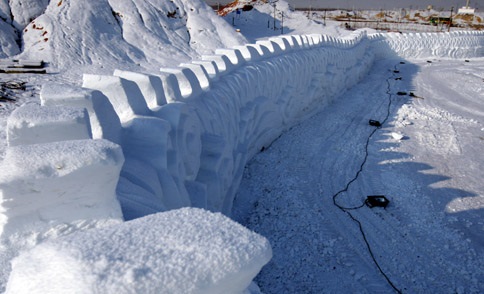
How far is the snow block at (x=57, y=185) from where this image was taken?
1.21 metres

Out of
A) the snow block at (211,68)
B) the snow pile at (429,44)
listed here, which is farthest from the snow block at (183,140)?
the snow pile at (429,44)

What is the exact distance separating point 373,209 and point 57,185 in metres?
3.19

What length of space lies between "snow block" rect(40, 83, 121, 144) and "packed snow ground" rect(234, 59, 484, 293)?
1618mm

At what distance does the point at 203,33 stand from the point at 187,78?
11320 millimetres

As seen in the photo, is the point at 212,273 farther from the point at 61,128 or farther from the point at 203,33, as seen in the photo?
the point at 203,33

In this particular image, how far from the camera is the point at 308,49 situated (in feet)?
22.7

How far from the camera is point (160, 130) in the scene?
2.18 metres

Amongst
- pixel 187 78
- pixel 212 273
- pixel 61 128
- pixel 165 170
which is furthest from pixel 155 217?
pixel 187 78

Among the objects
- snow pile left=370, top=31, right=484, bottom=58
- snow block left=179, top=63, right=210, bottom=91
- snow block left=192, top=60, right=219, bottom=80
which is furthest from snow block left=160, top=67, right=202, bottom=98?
snow pile left=370, top=31, right=484, bottom=58

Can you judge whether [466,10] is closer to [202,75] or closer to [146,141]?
[202,75]

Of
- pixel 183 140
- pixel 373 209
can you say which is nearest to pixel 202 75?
pixel 183 140

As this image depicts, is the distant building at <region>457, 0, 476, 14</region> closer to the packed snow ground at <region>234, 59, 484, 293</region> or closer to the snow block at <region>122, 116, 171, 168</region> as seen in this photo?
the packed snow ground at <region>234, 59, 484, 293</region>

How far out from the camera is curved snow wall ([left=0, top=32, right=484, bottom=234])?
1.27 metres

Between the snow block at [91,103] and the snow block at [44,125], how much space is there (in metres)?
0.23
